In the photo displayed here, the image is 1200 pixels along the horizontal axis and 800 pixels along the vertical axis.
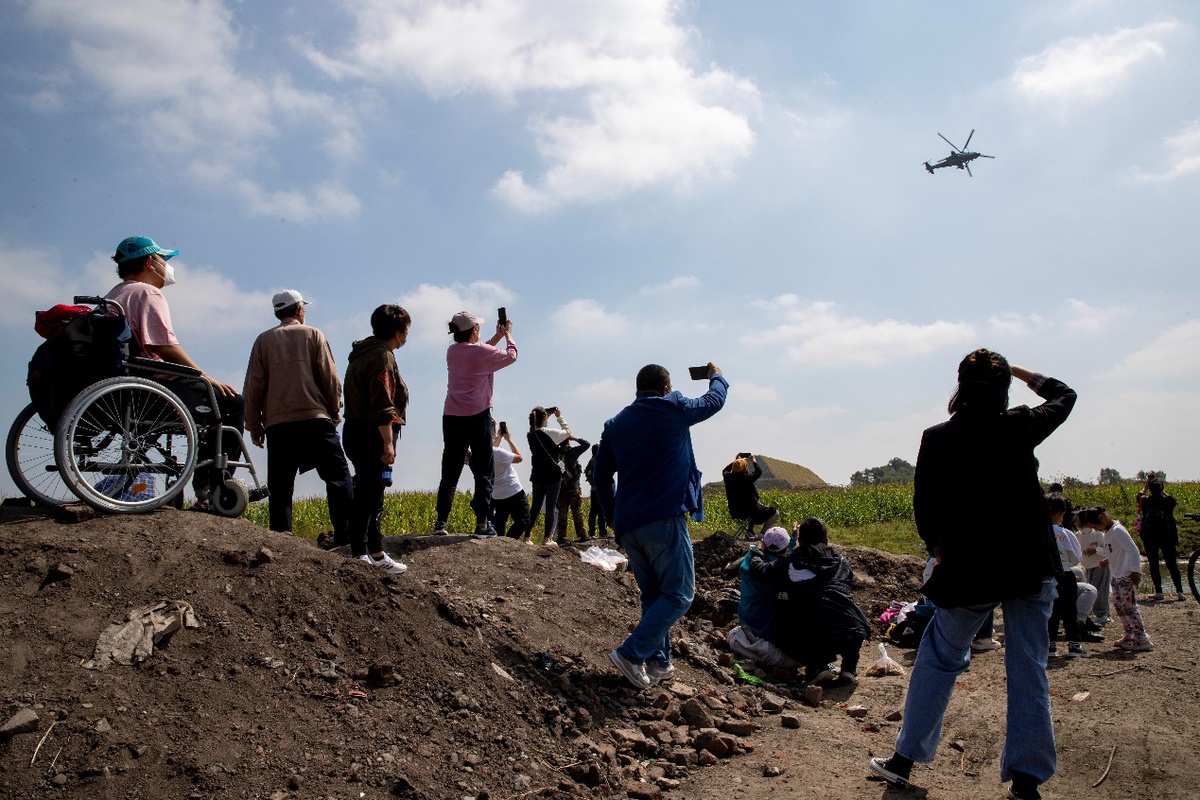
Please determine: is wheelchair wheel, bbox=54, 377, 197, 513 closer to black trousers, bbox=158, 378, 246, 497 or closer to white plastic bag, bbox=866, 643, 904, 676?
black trousers, bbox=158, 378, 246, 497

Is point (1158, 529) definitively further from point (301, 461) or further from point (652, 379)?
point (301, 461)

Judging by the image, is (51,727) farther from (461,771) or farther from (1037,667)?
(1037,667)

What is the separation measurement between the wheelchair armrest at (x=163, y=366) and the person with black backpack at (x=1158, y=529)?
12453 millimetres

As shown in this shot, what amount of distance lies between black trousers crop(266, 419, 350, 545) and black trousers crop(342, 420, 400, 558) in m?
0.11


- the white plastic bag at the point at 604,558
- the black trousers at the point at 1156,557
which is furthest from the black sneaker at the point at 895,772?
the black trousers at the point at 1156,557

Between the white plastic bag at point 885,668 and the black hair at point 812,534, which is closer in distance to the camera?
the black hair at point 812,534

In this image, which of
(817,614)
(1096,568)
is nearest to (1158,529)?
(1096,568)

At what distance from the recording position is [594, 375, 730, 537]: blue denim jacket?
5.19 metres

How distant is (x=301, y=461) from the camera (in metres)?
5.78

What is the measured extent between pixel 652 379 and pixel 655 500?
84 centimetres

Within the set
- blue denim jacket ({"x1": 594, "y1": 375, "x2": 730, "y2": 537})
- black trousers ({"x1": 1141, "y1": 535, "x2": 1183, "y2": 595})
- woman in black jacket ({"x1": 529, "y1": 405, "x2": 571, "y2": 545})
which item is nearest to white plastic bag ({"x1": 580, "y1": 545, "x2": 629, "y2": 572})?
woman in black jacket ({"x1": 529, "y1": 405, "x2": 571, "y2": 545})

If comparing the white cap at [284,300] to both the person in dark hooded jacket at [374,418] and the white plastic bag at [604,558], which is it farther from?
the white plastic bag at [604,558]

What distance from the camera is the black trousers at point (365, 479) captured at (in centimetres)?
583

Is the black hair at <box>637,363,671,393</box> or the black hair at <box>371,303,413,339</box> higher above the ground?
the black hair at <box>371,303,413,339</box>
